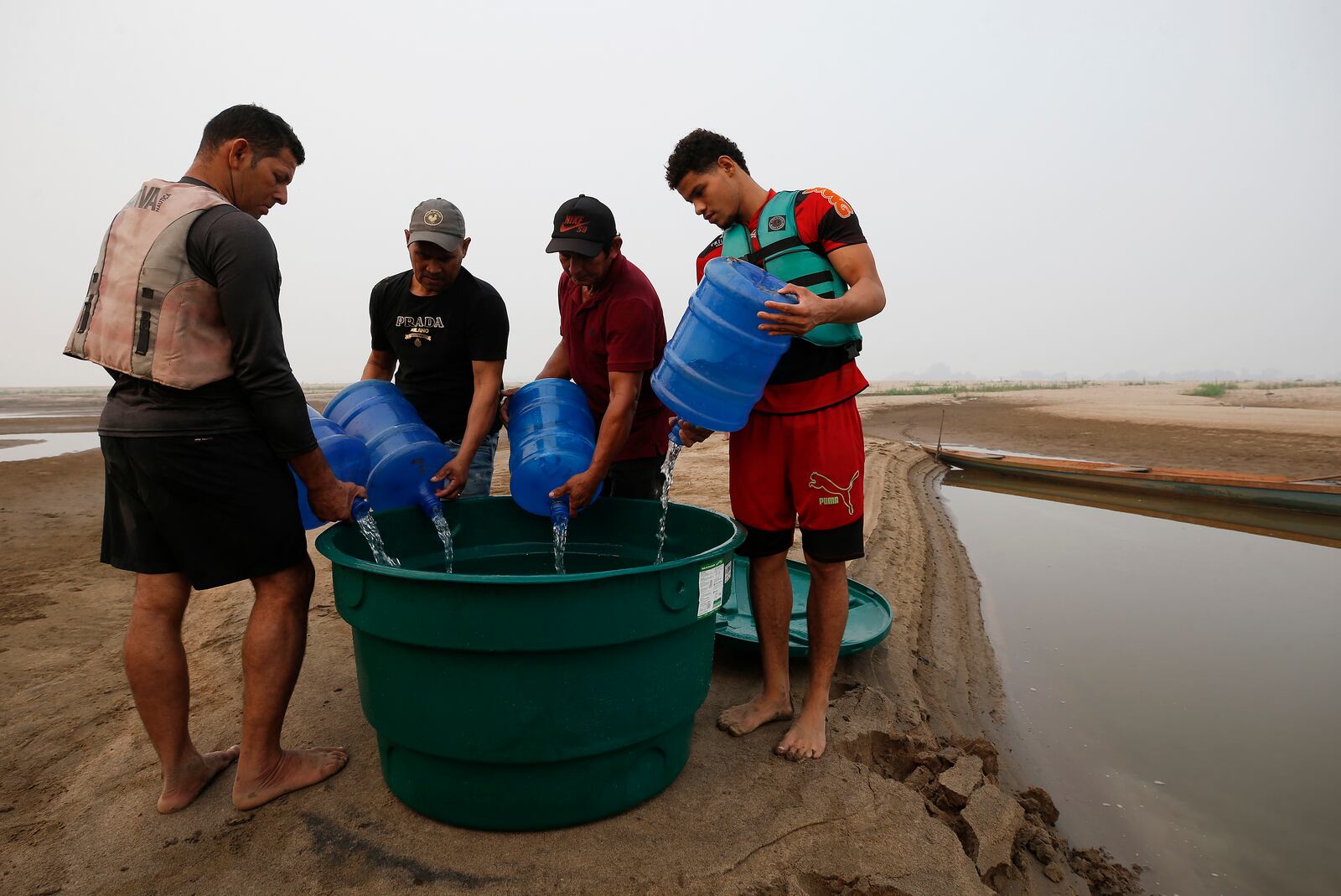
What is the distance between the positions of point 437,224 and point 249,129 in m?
0.75

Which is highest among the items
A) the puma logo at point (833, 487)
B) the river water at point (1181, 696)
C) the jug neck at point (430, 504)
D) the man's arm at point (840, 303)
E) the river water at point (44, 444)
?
the man's arm at point (840, 303)

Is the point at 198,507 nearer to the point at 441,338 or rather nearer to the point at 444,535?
the point at 444,535

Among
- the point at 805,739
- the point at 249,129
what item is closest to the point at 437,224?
the point at 249,129

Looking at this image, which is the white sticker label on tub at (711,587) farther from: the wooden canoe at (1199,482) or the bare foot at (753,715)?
the wooden canoe at (1199,482)

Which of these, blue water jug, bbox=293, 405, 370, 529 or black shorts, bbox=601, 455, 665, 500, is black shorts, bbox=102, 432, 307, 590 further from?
black shorts, bbox=601, 455, 665, 500

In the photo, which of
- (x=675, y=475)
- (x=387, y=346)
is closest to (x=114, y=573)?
(x=387, y=346)

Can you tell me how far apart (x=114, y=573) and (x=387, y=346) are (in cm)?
332

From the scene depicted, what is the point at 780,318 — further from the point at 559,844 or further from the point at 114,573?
the point at 114,573

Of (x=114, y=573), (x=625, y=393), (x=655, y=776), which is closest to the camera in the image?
(x=655, y=776)

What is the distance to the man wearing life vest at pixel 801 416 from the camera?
240cm

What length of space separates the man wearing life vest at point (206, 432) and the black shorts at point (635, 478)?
4.10 feet

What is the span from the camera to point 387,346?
3240 millimetres

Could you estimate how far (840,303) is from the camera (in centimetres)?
223

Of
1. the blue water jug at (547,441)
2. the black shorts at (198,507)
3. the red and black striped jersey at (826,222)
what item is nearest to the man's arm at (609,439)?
the blue water jug at (547,441)
